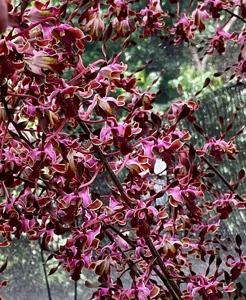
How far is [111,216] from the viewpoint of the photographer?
0.68 metres

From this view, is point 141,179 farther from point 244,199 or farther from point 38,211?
point 244,199

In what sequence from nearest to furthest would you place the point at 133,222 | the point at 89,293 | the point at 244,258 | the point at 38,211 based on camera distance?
the point at 133,222 < the point at 38,211 < the point at 244,258 < the point at 89,293

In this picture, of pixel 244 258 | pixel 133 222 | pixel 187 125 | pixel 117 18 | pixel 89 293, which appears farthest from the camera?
pixel 187 125

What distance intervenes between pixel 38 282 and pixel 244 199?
653mm

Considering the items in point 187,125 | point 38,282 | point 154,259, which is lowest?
point 38,282

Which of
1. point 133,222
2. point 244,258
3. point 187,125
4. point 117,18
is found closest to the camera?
point 133,222

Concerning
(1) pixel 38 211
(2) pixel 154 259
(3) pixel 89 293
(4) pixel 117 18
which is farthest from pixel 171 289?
(3) pixel 89 293

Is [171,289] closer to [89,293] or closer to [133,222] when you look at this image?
[133,222]

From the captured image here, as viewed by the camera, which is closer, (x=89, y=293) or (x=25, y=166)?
(x=25, y=166)

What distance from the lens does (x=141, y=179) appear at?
0.76 metres

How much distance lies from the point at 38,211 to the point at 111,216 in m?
0.13

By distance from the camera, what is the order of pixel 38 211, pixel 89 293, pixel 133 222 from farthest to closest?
pixel 89 293 < pixel 38 211 < pixel 133 222

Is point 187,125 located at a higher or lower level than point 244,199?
lower

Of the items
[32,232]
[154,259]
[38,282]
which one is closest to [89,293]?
[38,282]
